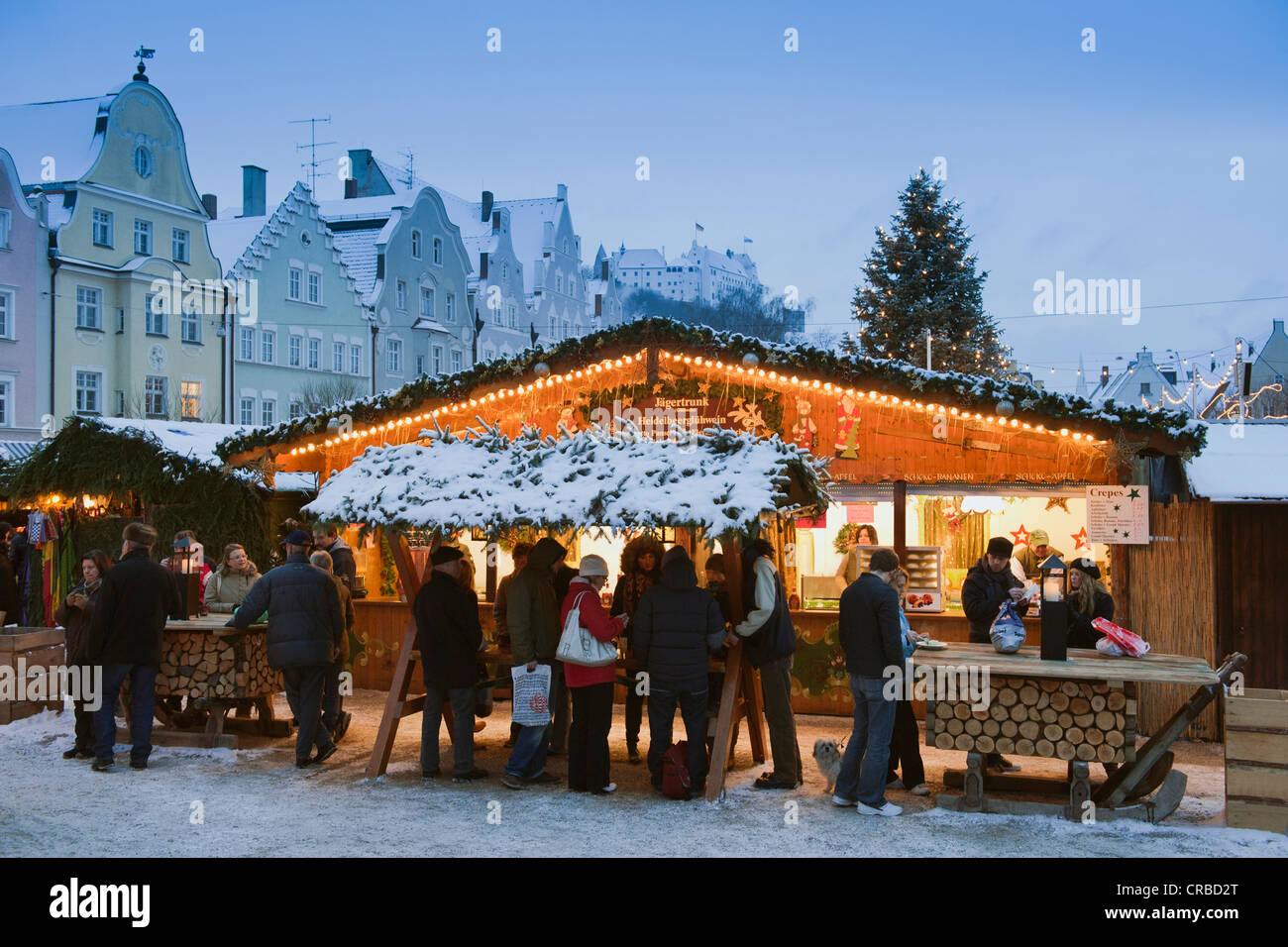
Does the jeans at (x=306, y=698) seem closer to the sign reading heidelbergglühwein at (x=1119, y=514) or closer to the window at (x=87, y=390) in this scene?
the sign reading heidelbergglühwein at (x=1119, y=514)

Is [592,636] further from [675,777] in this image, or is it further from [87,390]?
[87,390]

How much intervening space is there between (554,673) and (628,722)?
30.8 inches

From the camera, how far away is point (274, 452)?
41.9ft

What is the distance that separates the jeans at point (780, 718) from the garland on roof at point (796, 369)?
3000 millimetres

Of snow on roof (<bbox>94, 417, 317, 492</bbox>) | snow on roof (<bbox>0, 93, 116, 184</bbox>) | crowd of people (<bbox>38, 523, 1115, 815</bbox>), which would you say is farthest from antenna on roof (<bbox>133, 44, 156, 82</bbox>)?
crowd of people (<bbox>38, 523, 1115, 815</bbox>)

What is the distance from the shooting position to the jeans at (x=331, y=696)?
930 centimetres

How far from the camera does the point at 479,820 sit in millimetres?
7461

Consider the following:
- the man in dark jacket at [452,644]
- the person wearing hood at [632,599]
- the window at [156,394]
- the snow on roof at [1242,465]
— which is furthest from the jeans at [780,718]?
the window at [156,394]

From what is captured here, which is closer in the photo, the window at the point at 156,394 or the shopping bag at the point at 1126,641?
the shopping bag at the point at 1126,641

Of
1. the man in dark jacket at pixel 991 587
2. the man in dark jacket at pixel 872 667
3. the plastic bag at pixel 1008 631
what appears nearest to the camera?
the man in dark jacket at pixel 872 667

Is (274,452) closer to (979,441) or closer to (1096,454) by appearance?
(979,441)

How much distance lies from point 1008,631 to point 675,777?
254 centimetres

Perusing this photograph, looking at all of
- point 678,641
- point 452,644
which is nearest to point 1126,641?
point 678,641
